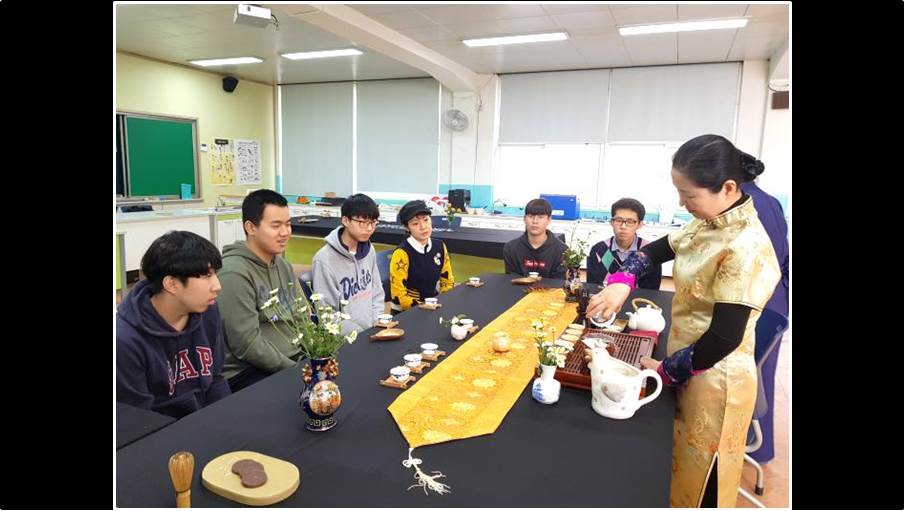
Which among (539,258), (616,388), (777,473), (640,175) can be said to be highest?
(640,175)

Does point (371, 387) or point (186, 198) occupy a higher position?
point (186, 198)

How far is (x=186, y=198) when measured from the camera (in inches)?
288

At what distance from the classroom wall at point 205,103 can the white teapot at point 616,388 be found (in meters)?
6.55

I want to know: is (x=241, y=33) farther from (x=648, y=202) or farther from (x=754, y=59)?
(x=754, y=59)

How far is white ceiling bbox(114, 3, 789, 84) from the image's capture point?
418 cm

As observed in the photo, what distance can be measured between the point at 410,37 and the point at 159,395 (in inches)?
181

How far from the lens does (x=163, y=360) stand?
1.49 metres

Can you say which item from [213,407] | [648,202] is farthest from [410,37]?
[213,407]

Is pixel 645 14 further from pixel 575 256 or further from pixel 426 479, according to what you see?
pixel 426 479

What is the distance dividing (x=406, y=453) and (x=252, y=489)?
0.31 metres

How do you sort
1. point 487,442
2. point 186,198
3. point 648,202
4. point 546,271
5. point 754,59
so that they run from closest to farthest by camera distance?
point 487,442 < point 546,271 < point 754,59 < point 648,202 < point 186,198

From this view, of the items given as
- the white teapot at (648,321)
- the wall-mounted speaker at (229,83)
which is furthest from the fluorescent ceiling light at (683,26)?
the wall-mounted speaker at (229,83)

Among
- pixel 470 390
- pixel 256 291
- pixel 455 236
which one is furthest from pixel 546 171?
pixel 470 390

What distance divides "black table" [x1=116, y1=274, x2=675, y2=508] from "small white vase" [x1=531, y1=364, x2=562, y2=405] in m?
0.02
